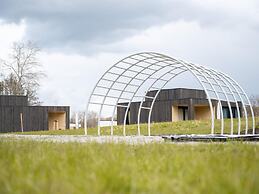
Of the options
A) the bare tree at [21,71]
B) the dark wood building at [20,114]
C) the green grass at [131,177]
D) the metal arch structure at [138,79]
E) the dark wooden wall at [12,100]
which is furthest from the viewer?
the bare tree at [21,71]

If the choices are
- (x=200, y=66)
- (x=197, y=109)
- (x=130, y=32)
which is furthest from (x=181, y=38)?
(x=197, y=109)

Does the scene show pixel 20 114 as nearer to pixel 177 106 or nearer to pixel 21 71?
pixel 21 71

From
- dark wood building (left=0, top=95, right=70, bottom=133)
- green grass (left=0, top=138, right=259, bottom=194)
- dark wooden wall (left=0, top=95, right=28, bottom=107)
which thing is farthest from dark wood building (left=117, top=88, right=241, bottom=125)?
green grass (left=0, top=138, right=259, bottom=194)

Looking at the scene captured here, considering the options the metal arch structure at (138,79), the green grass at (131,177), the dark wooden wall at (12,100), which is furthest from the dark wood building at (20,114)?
the green grass at (131,177)

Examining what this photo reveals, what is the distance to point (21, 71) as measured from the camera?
44094 millimetres

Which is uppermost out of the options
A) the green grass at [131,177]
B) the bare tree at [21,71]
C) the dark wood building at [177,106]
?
the bare tree at [21,71]

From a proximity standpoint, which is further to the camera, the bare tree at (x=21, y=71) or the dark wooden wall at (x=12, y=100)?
the bare tree at (x=21, y=71)

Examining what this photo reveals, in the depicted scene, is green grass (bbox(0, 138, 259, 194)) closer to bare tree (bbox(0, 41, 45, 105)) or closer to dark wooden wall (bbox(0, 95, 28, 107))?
dark wooden wall (bbox(0, 95, 28, 107))

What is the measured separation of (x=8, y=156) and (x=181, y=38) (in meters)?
14.7

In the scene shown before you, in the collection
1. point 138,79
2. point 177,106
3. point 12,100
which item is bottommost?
point 177,106

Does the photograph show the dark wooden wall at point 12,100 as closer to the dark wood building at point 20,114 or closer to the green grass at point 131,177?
the dark wood building at point 20,114

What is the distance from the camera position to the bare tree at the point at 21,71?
144ft

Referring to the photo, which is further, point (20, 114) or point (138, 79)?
point (20, 114)

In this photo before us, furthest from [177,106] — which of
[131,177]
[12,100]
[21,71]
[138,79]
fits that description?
[131,177]
